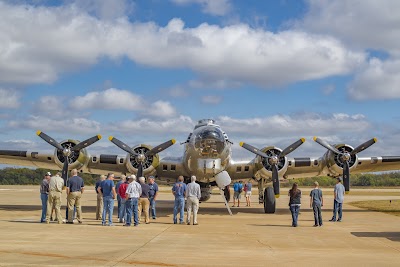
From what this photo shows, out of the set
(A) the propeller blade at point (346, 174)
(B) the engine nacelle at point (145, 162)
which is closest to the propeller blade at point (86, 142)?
(B) the engine nacelle at point (145, 162)

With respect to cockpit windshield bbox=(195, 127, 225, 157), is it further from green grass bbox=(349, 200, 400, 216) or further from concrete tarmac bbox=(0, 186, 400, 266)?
green grass bbox=(349, 200, 400, 216)

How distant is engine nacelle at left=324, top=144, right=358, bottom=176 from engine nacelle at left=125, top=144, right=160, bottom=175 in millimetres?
9027

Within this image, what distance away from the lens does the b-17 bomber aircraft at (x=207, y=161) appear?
2247 cm

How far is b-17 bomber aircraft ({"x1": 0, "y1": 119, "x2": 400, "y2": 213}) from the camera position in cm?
2247

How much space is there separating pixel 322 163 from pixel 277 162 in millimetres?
3283

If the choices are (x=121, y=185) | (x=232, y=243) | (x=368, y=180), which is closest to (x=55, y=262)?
(x=232, y=243)

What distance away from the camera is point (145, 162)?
2481 centimetres

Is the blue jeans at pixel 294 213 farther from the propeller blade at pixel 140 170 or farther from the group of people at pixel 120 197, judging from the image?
the propeller blade at pixel 140 170

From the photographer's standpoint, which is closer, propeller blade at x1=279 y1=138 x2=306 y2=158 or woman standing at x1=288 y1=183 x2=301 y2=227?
woman standing at x1=288 y1=183 x2=301 y2=227

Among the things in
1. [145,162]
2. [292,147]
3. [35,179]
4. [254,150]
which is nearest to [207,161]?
[254,150]

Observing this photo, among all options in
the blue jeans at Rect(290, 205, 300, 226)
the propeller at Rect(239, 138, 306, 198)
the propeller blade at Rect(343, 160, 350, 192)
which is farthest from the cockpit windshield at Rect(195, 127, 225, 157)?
the propeller blade at Rect(343, 160, 350, 192)

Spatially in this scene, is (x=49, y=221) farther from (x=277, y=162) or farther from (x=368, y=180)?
(x=368, y=180)

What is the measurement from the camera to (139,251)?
1028 cm

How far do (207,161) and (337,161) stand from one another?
24.3 feet
